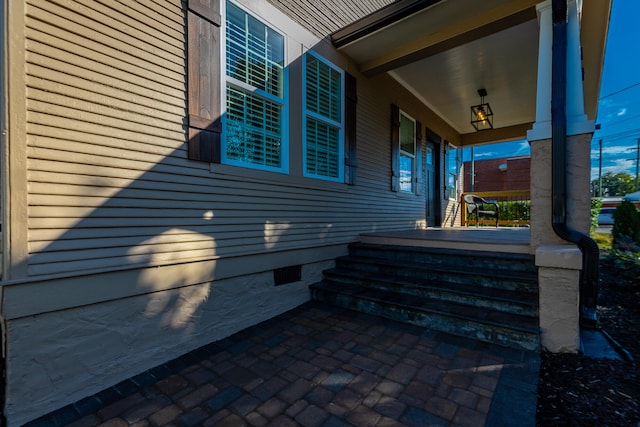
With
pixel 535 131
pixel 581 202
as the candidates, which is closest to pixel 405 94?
pixel 535 131

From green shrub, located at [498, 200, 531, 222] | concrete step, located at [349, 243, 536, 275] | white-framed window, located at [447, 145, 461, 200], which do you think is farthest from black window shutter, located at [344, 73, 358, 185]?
green shrub, located at [498, 200, 531, 222]

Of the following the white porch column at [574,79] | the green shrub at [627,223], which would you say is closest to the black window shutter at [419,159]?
the white porch column at [574,79]

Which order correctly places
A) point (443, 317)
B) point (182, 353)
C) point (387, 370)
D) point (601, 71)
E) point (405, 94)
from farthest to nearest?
point (405, 94) < point (601, 71) < point (443, 317) < point (182, 353) < point (387, 370)

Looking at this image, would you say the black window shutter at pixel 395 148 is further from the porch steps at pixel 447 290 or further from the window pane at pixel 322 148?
the porch steps at pixel 447 290

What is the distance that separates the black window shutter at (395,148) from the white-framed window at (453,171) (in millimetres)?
3163

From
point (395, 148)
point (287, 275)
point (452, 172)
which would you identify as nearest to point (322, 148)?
point (287, 275)

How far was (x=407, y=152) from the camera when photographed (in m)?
5.91

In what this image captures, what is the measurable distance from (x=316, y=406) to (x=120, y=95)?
7.96 ft

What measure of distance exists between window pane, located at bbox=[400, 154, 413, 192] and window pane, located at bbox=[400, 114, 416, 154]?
167 mm

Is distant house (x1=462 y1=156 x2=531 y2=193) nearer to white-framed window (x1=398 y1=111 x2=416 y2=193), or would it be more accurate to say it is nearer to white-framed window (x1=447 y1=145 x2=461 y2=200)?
white-framed window (x1=447 y1=145 x2=461 y2=200)

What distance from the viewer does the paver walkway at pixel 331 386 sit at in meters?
1.60

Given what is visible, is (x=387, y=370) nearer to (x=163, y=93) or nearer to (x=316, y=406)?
(x=316, y=406)

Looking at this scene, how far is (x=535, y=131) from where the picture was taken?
2.76 metres

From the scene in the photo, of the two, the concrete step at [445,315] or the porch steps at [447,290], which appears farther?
the porch steps at [447,290]
